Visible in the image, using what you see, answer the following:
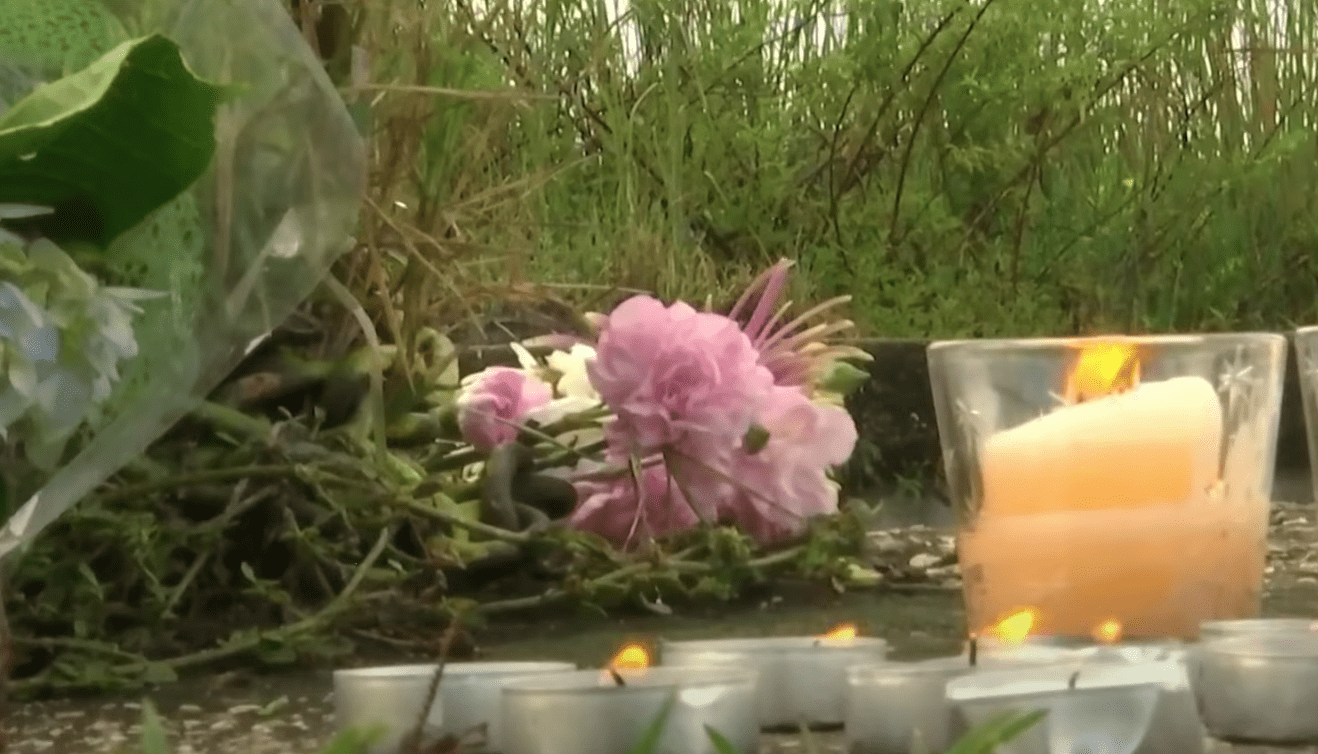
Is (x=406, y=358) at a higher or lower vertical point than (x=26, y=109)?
lower

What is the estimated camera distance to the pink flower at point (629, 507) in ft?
2.22

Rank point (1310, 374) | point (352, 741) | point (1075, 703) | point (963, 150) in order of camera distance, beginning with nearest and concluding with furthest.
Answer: point (352, 741)
point (1075, 703)
point (1310, 374)
point (963, 150)

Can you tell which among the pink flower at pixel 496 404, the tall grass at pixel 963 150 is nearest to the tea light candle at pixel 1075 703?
the pink flower at pixel 496 404

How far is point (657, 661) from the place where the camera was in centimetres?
53

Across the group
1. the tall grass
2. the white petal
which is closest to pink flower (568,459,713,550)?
the white petal

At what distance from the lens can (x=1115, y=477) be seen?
0.52 meters

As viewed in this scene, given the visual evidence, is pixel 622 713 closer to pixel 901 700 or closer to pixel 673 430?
pixel 901 700

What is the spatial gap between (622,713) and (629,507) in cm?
33

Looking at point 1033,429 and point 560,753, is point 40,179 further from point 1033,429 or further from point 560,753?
point 1033,429

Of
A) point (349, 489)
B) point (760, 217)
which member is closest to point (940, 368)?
point (349, 489)

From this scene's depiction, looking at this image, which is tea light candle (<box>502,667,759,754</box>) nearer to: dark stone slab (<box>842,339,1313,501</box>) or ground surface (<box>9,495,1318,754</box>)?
ground surface (<box>9,495,1318,754</box>)

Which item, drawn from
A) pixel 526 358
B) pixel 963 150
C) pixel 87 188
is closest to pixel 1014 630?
pixel 87 188

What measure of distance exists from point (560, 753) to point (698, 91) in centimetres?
168

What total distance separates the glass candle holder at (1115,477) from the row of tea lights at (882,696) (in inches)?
3.0
